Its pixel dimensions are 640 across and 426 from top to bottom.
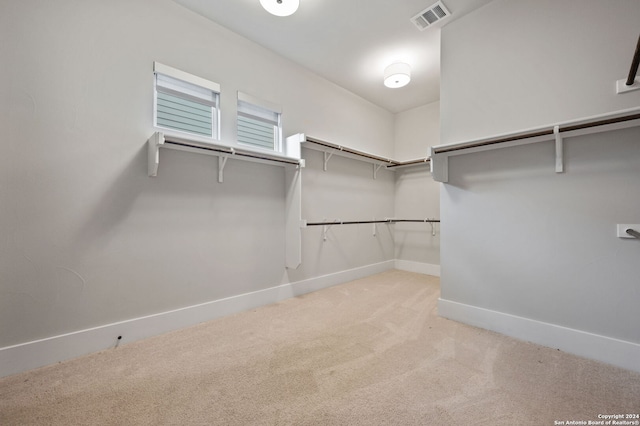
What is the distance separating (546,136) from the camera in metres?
1.94

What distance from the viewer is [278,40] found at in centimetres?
276

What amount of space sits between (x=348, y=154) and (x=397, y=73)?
45.2 inches

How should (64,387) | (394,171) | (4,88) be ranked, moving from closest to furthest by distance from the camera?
(64,387) < (4,88) < (394,171)

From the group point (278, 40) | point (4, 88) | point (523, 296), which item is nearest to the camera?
point (4, 88)

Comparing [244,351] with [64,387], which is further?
[244,351]

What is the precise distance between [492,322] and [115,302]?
307 centimetres

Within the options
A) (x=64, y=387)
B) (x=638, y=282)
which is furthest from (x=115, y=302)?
(x=638, y=282)

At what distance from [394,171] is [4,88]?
452 cm

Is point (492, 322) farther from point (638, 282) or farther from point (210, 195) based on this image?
point (210, 195)

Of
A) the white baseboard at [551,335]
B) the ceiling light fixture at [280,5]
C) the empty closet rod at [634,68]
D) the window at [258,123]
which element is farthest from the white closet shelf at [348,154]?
the white baseboard at [551,335]

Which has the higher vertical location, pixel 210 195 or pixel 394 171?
pixel 394 171

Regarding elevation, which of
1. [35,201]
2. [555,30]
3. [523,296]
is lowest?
[523,296]

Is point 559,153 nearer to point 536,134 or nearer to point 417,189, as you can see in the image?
point 536,134

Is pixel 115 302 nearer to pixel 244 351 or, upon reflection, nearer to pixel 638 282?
pixel 244 351
